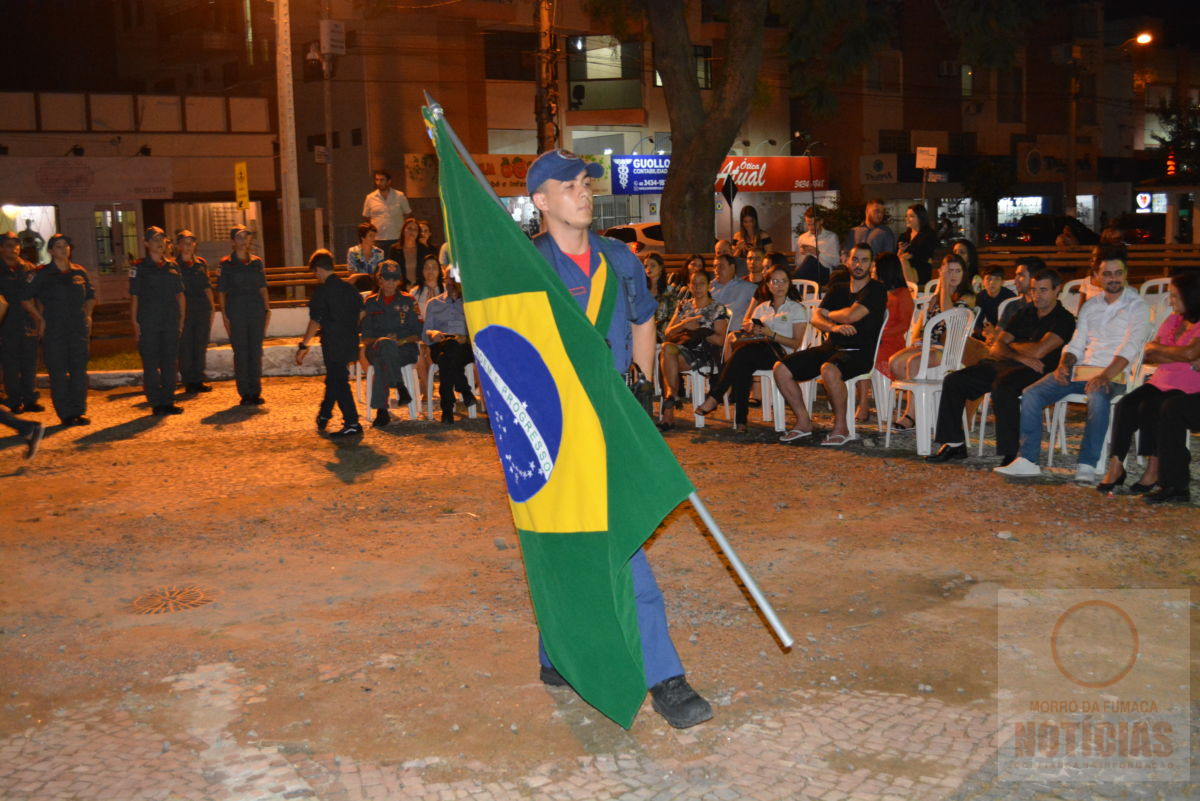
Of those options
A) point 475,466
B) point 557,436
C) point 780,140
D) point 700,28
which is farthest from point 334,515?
point 780,140

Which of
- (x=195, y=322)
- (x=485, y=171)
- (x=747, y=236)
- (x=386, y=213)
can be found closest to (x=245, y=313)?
(x=195, y=322)

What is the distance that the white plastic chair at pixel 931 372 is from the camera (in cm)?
919

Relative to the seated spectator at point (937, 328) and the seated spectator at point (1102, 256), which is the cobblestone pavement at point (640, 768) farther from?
the seated spectator at point (937, 328)

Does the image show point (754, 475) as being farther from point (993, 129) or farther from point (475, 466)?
point (993, 129)

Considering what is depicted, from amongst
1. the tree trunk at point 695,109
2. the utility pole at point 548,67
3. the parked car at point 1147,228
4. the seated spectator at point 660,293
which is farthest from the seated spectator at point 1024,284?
the parked car at point 1147,228

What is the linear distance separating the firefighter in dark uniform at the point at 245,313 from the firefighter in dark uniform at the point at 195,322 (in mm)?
507

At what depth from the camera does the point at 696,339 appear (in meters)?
11.2

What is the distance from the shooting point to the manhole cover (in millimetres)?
5965

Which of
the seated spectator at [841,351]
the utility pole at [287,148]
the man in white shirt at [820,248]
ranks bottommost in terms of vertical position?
the seated spectator at [841,351]

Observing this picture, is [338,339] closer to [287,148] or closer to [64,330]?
[64,330]

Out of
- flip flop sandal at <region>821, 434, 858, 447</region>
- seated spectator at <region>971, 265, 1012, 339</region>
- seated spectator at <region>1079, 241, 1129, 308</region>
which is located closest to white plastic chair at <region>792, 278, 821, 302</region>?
seated spectator at <region>971, 265, 1012, 339</region>

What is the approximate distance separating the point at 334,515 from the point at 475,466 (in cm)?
167

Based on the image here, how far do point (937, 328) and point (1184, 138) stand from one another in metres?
39.1

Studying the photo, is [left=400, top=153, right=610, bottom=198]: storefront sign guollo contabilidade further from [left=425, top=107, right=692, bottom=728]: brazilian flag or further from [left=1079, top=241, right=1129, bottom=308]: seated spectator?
[left=425, top=107, right=692, bottom=728]: brazilian flag
